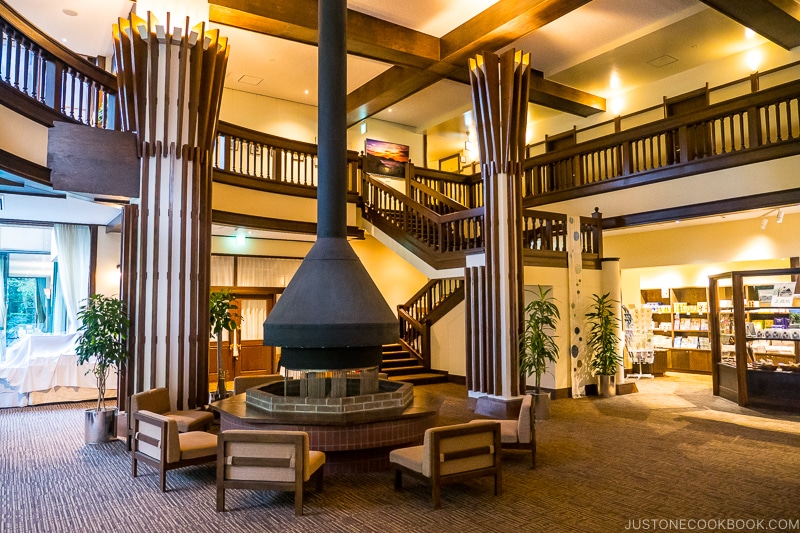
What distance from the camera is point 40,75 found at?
220 inches

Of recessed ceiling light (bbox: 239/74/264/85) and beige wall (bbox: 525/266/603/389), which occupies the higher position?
recessed ceiling light (bbox: 239/74/264/85)

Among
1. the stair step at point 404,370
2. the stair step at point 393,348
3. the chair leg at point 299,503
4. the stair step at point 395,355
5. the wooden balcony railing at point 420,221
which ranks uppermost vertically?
the wooden balcony railing at point 420,221

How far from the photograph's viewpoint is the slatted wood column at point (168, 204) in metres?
6.20

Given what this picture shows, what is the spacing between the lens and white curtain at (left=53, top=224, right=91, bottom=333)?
33.8 ft

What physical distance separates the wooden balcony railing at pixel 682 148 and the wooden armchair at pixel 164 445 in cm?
802

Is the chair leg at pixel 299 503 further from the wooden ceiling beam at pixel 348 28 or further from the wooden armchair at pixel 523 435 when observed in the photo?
the wooden ceiling beam at pixel 348 28

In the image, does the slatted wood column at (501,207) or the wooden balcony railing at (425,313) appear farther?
the wooden balcony railing at (425,313)

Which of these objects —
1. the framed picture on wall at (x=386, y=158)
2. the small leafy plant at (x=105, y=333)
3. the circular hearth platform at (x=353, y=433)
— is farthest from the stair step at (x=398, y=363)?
the small leafy plant at (x=105, y=333)

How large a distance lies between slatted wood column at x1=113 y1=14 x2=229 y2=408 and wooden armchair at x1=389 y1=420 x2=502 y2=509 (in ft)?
10.5

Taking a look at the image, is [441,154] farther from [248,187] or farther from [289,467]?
[289,467]

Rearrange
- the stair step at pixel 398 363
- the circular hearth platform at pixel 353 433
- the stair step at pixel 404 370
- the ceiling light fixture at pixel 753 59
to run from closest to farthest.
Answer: the circular hearth platform at pixel 353 433 < the ceiling light fixture at pixel 753 59 < the stair step at pixel 404 370 < the stair step at pixel 398 363

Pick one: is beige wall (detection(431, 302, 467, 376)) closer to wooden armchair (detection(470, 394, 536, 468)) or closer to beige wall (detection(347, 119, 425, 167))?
beige wall (detection(347, 119, 425, 167))

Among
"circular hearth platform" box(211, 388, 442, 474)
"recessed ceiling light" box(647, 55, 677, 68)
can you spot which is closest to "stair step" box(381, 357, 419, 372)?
"circular hearth platform" box(211, 388, 442, 474)

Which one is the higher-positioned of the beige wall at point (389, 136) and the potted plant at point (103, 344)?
the beige wall at point (389, 136)
